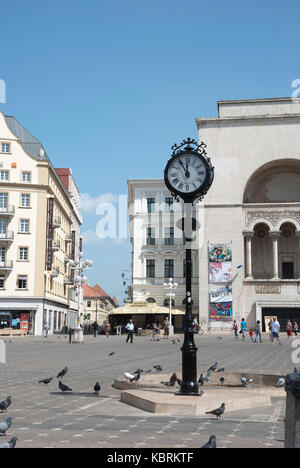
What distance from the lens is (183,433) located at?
7.50 metres

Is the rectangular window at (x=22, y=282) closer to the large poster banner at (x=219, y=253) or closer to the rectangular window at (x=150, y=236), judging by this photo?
the rectangular window at (x=150, y=236)

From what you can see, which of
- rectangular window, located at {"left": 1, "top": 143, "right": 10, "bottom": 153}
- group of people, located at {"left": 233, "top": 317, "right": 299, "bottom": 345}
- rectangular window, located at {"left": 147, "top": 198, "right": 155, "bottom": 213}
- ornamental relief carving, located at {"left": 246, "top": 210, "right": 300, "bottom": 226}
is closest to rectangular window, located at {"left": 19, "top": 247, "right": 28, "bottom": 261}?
rectangular window, located at {"left": 1, "top": 143, "right": 10, "bottom": 153}

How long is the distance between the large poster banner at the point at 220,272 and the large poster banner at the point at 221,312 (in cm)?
244

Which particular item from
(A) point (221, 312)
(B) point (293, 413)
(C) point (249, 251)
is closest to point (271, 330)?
(A) point (221, 312)

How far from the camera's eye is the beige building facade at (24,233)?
5378 cm

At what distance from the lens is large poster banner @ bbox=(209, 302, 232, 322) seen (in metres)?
57.4

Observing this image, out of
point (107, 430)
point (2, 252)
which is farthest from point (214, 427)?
point (2, 252)

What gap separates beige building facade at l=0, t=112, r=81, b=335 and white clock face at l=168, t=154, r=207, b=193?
4420 cm

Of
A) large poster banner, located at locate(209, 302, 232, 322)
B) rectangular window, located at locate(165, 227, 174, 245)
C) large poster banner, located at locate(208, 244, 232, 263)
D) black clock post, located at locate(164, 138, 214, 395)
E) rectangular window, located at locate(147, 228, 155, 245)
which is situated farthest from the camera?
rectangular window, located at locate(147, 228, 155, 245)

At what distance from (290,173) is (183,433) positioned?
57.3m

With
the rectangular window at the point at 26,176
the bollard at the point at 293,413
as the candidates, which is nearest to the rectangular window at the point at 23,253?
the rectangular window at the point at 26,176

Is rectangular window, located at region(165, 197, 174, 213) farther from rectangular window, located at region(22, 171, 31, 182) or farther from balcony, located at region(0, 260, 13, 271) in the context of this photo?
balcony, located at region(0, 260, 13, 271)

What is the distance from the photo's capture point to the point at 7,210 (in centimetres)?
5447
